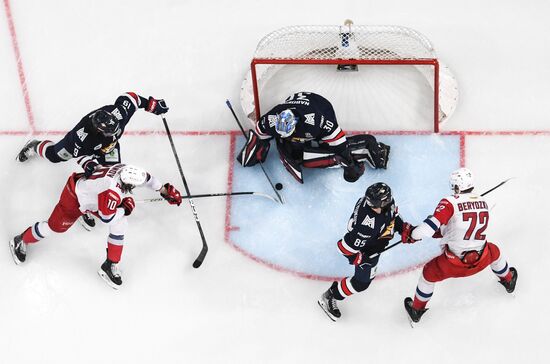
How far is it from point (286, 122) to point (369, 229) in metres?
0.92

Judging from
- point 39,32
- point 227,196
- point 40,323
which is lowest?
point 40,323

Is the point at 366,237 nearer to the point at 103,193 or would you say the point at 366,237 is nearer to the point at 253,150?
the point at 253,150

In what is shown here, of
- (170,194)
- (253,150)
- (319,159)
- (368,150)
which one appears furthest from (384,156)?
(170,194)

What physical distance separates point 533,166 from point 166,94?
2612 millimetres

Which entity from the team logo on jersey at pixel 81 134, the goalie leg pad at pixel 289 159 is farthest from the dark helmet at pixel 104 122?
the goalie leg pad at pixel 289 159

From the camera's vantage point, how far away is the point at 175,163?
6.43 metres

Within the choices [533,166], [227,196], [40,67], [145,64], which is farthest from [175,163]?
[533,166]

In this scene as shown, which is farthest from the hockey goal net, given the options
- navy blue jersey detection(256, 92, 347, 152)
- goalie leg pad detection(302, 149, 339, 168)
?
goalie leg pad detection(302, 149, 339, 168)

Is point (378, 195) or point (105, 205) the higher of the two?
point (378, 195)

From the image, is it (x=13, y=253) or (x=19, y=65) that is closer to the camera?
(x=13, y=253)

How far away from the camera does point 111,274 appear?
5930 millimetres

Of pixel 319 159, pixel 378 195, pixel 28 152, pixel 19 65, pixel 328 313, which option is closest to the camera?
pixel 378 195

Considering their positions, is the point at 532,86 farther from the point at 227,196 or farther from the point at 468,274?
the point at 227,196

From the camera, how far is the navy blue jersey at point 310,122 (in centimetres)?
586
